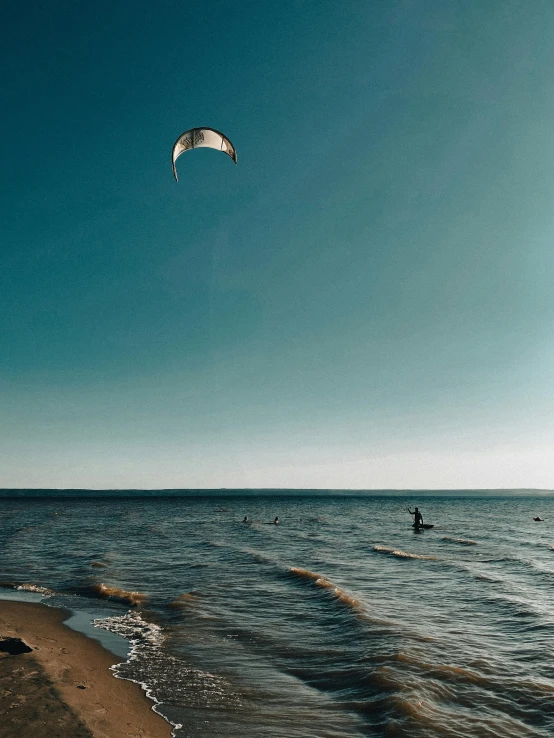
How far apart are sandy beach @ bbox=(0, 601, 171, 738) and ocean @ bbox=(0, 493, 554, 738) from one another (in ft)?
1.46

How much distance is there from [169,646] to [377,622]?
602 centimetres

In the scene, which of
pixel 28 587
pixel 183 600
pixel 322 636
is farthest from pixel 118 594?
pixel 322 636

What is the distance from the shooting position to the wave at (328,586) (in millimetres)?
16016

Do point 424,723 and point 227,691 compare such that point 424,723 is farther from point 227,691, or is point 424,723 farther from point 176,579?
point 176,579

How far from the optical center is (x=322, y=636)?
12.6 meters

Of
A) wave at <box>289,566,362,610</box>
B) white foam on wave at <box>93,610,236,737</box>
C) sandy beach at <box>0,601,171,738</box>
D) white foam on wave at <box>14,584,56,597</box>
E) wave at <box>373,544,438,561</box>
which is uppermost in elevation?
sandy beach at <box>0,601,171,738</box>

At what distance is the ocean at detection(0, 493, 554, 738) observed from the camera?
8.12 meters

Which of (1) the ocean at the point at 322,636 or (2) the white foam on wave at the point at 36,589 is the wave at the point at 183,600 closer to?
(1) the ocean at the point at 322,636

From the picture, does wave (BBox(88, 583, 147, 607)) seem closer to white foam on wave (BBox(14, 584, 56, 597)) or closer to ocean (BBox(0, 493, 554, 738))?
ocean (BBox(0, 493, 554, 738))

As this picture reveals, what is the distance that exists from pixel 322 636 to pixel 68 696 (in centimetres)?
687

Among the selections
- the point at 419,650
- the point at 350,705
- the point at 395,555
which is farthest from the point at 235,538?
the point at 350,705

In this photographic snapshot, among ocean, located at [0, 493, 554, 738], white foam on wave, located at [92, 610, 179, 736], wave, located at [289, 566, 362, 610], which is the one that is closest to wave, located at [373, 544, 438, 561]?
ocean, located at [0, 493, 554, 738]

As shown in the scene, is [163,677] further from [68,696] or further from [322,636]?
[322,636]

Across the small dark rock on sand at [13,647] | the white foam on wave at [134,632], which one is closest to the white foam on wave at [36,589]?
the white foam on wave at [134,632]
